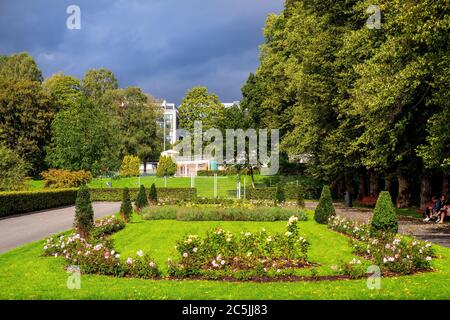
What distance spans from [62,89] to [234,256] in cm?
6235

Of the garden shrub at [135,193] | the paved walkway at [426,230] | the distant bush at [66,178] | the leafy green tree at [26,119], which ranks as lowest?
the paved walkway at [426,230]

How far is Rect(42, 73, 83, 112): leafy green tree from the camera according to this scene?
67375 millimetres

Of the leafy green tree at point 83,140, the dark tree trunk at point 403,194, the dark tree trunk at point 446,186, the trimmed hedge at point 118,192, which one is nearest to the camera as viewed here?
the dark tree trunk at point 446,186

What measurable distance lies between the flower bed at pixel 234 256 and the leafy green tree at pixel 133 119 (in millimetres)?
59957

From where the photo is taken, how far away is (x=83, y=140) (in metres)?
37.8

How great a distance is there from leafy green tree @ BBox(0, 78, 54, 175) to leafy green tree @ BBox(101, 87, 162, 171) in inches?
527

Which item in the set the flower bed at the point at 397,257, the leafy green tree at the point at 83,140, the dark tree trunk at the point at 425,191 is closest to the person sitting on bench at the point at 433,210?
the dark tree trunk at the point at 425,191

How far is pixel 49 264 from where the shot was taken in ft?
40.1

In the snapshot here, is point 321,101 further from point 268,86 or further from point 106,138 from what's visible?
point 106,138

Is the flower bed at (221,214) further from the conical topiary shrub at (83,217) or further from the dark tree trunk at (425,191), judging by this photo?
the conical topiary shrub at (83,217)

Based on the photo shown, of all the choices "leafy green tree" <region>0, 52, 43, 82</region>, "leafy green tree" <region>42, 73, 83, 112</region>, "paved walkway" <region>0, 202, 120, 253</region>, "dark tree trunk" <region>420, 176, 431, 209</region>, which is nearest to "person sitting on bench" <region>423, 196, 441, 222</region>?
"dark tree trunk" <region>420, 176, 431, 209</region>

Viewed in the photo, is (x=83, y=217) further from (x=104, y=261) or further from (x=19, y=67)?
(x=19, y=67)

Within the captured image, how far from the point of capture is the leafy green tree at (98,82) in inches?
2938

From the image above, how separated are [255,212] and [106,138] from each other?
19.3 m
